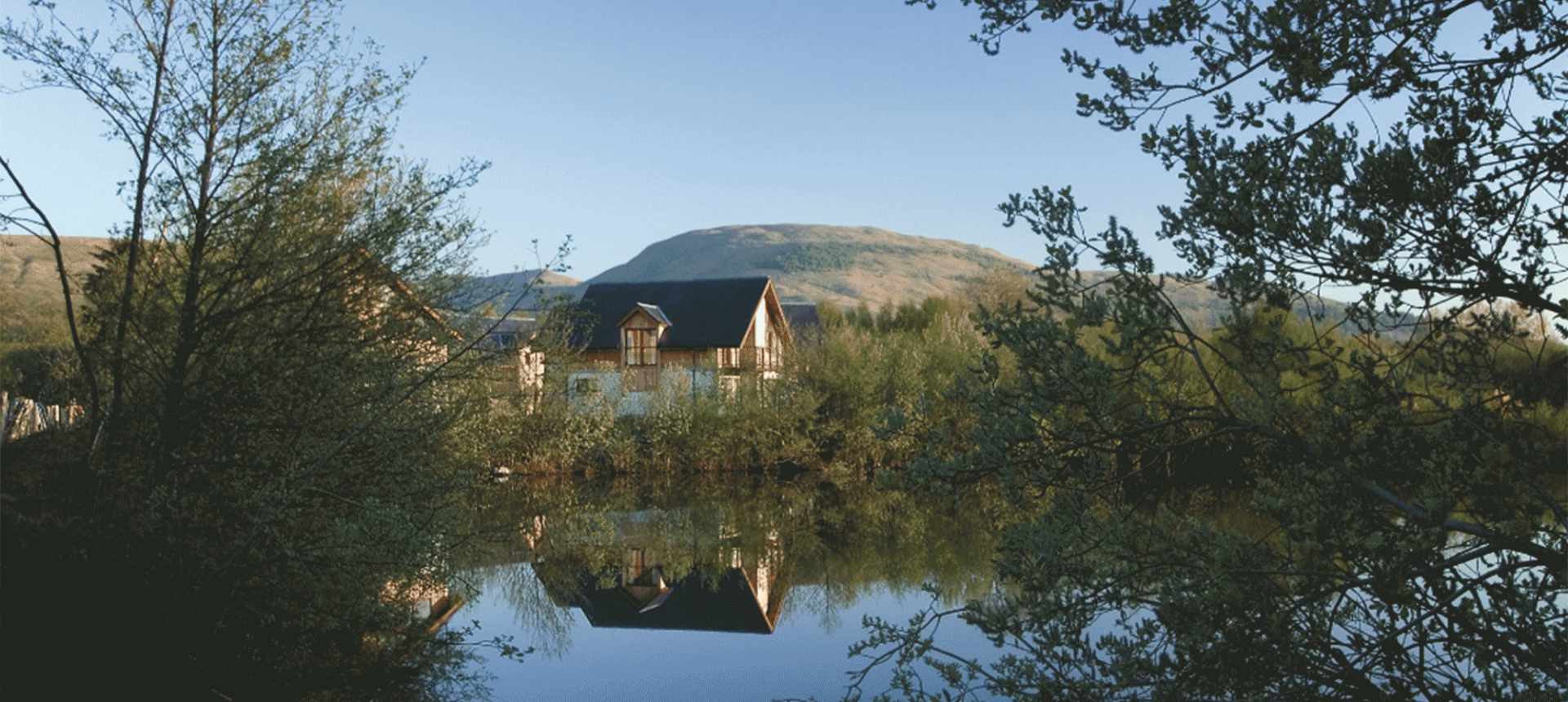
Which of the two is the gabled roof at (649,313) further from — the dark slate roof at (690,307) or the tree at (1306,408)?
the tree at (1306,408)

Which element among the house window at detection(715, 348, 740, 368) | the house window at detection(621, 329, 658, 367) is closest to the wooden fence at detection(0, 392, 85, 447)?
the house window at detection(715, 348, 740, 368)

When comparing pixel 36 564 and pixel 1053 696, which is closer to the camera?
pixel 1053 696

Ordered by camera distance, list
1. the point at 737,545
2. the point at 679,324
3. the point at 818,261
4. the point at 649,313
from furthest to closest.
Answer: the point at 818,261 < the point at 679,324 < the point at 649,313 < the point at 737,545

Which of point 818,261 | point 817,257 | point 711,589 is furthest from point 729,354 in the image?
point 817,257

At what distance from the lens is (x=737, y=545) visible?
1574 cm

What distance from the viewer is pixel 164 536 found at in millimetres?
6785

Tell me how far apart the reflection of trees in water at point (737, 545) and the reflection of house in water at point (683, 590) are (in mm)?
37

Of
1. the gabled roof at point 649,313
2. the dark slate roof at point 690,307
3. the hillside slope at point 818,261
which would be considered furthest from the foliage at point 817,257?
the gabled roof at point 649,313

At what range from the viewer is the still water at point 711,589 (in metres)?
9.21

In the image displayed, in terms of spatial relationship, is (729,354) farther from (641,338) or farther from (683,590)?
(683,590)

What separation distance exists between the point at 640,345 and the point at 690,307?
284cm

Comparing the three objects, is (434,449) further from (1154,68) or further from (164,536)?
(1154,68)

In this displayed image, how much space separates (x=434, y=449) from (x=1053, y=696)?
6554mm

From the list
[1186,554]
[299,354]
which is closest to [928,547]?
[299,354]
